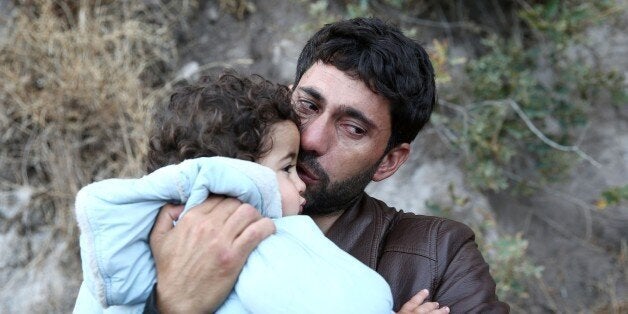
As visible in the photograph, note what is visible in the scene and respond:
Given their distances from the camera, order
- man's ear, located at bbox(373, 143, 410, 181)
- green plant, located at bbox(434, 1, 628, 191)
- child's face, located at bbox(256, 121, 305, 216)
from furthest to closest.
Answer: green plant, located at bbox(434, 1, 628, 191), man's ear, located at bbox(373, 143, 410, 181), child's face, located at bbox(256, 121, 305, 216)

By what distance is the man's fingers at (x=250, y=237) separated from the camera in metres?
1.73

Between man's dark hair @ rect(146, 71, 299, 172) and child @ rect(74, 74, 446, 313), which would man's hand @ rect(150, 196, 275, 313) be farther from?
man's dark hair @ rect(146, 71, 299, 172)

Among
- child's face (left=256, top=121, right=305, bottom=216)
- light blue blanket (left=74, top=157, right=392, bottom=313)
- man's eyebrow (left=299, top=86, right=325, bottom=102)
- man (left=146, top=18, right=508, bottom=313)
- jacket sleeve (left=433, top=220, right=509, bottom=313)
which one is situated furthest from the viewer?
man's eyebrow (left=299, top=86, right=325, bottom=102)

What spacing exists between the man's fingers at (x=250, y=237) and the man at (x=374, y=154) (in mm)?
681

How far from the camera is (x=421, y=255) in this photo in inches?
94.7

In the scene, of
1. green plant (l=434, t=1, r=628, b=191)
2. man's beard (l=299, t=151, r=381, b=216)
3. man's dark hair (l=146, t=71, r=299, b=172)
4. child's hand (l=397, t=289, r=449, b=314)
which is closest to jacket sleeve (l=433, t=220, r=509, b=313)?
child's hand (l=397, t=289, r=449, b=314)

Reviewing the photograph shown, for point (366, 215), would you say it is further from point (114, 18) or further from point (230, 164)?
point (114, 18)

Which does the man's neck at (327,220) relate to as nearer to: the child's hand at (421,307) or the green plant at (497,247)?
the child's hand at (421,307)

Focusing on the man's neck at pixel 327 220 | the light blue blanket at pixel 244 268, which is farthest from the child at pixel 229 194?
the man's neck at pixel 327 220

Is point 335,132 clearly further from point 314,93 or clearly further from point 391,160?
point 391,160

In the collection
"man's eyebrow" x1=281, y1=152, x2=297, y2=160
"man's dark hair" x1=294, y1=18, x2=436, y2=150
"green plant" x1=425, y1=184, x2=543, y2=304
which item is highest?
"man's dark hair" x1=294, y1=18, x2=436, y2=150

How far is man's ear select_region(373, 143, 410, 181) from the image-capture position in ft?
9.09

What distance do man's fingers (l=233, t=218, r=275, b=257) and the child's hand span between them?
1.74 feet

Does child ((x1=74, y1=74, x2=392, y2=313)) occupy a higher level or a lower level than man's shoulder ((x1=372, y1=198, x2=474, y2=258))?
higher
